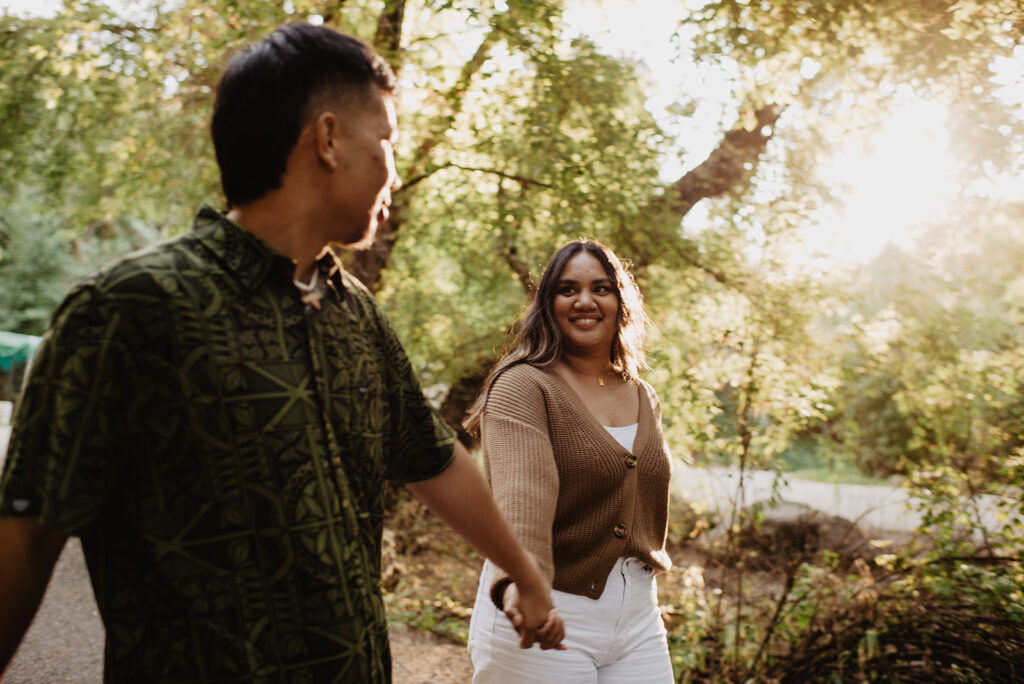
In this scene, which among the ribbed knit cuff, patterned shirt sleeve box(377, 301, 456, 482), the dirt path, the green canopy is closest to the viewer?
patterned shirt sleeve box(377, 301, 456, 482)

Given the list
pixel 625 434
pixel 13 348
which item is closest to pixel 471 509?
pixel 625 434

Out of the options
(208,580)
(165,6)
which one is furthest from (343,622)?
(165,6)

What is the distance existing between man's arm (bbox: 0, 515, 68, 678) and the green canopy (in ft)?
87.0

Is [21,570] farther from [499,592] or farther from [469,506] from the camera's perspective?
[499,592]

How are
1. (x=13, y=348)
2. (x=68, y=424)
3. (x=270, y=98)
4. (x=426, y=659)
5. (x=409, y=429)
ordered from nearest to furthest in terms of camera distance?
1. (x=68, y=424)
2. (x=270, y=98)
3. (x=409, y=429)
4. (x=426, y=659)
5. (x=13, y=348)

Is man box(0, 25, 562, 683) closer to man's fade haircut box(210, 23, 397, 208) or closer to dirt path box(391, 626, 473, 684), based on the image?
man's fade haircut box(210, 23, 397, 208)

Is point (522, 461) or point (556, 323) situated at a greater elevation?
point (556, 323)

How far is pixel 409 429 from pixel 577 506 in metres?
1.02

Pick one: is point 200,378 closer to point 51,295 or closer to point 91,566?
point 91,566

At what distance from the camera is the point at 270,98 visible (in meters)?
1.38

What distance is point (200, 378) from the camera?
1.25 metres

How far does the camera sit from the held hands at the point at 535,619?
6.58 ft

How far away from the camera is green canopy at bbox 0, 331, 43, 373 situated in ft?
78.8

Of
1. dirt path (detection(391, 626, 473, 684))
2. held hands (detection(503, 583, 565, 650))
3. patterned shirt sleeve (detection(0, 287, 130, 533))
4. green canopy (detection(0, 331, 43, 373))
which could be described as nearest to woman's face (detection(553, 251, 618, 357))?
held hands (detection(503, 583, 565, 650))
